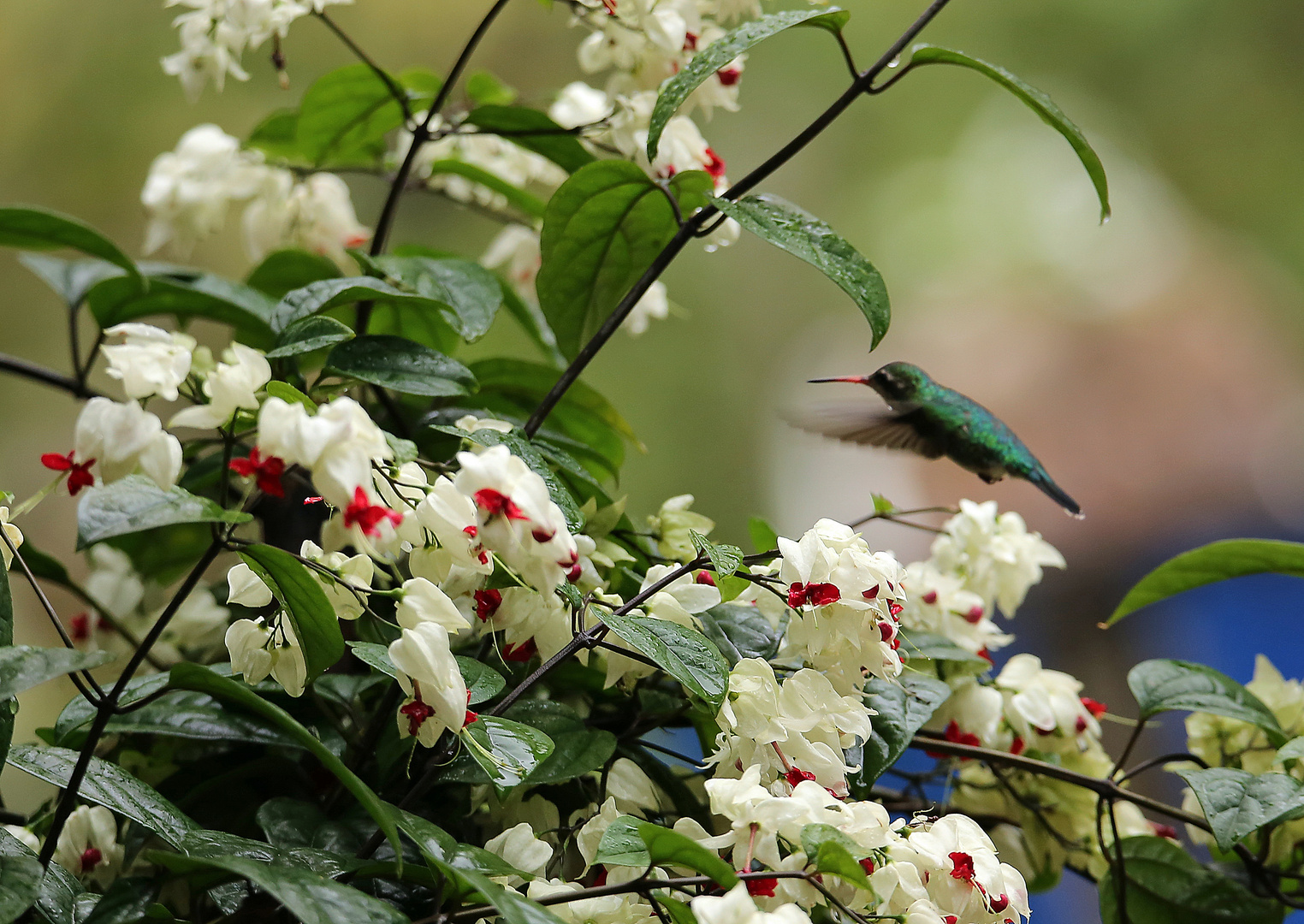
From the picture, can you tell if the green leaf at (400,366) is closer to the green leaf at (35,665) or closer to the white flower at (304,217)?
the green leaf at (35,665)

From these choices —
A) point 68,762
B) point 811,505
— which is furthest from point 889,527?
point 68,762

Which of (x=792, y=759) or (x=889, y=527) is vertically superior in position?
(x=792, y=759)

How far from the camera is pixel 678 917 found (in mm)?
361

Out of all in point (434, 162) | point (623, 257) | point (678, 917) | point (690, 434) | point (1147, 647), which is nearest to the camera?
point (678, 917)

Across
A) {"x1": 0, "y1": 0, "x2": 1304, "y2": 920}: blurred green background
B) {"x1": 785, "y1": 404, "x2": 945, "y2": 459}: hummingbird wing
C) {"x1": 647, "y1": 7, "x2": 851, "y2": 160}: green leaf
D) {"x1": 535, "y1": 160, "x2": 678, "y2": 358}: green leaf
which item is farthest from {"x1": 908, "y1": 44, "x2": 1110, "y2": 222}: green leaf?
{"x1": 0, "y1": 0, "x2": 1304, "y2": 920}: blurred green background

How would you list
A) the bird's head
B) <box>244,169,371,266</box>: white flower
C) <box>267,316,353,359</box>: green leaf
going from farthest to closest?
<box>244,169,371,266</box>: white flower
the bird's head
<box>267,316,353,359</box>: green leaf

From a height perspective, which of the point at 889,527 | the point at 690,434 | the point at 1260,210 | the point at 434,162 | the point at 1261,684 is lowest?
the point at 889,527

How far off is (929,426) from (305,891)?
0.53 meters

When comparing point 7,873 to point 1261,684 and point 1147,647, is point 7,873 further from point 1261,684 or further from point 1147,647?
point 1147,647

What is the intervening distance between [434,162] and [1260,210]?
1738 millimetres

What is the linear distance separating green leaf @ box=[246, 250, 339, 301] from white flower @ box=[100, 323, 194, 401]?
346mm

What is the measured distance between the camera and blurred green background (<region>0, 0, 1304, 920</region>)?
5.74 ft

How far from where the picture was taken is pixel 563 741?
0.48 m

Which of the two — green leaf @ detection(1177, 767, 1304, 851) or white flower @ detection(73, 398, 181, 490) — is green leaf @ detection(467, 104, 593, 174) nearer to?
white flower @ detection(73, 398, 181, 490)
